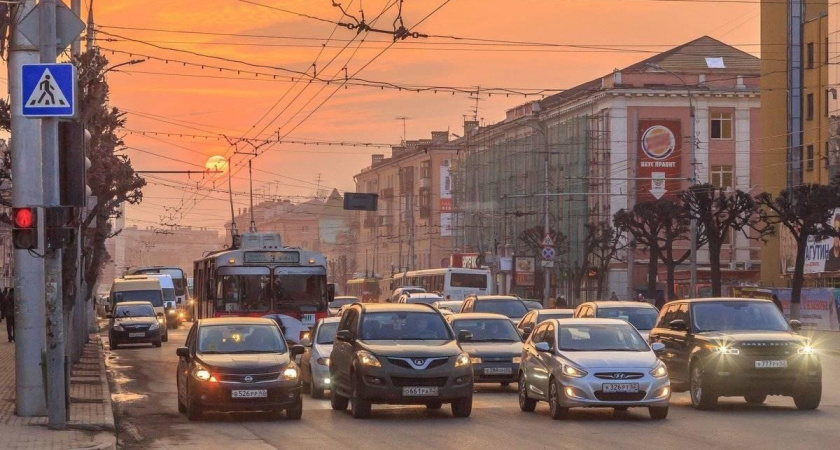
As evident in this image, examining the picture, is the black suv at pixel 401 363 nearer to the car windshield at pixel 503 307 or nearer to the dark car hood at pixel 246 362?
the dark car hood at pixel 246 362

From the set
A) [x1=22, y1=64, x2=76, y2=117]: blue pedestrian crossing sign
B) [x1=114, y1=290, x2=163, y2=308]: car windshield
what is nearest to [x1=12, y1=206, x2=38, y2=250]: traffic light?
[x1=22, y1=64, x2=76, y2=117]: blue pedestrian crossing sign

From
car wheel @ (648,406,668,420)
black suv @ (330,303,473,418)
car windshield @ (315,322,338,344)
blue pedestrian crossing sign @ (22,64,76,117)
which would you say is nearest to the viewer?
blue pedestrian crossing sign @ (22,64,76,117)

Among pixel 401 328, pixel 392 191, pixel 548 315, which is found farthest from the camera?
pixel 392 191

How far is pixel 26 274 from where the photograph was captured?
20.2 meters

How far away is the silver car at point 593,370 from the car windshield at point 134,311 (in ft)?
100

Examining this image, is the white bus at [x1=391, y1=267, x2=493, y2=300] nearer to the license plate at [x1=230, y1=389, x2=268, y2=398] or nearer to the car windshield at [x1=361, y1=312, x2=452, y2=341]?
the car windshield at [x1=361, y1=312, x2=452, y2=341]

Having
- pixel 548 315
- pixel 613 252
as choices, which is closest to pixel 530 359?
pixel 548 315

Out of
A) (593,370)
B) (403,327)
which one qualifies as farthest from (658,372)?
(403,327)

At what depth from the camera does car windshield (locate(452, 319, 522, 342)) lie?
28.1 m

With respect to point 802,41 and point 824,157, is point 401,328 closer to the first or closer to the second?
point 824,157

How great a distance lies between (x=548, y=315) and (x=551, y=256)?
3088 centimetres

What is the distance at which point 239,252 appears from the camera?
33.8 m

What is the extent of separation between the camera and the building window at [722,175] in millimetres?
87250

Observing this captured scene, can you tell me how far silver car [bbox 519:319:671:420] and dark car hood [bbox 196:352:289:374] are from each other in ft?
11.9
